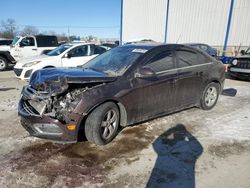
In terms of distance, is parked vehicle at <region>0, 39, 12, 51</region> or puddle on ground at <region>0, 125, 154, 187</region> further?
parked vehicle at <region>0, 39, 12, 51</region>

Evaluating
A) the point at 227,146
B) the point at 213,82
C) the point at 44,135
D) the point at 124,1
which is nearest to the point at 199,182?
the point at 227,146

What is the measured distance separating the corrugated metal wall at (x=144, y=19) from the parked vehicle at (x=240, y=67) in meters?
16.6

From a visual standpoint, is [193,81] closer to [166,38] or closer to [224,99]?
[224,99]

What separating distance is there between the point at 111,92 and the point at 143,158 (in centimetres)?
112

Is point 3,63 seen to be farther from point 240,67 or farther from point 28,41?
point 240,67

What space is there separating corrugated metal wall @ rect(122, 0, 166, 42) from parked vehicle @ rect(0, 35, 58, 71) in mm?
16318

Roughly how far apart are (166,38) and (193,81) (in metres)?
21.6

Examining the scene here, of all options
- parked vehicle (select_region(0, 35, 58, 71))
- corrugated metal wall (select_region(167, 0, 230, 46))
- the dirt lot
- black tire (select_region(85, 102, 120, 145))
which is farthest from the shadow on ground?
corrugated metal wall (select_region(167, 0, 230, 46))

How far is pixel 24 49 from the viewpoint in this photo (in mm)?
12492

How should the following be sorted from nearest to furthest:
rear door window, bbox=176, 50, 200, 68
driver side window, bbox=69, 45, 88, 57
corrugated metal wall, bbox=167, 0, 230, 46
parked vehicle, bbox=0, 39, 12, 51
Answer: rear door window, bbox=176, 50, 200, 68 → driver side window, bbox=69, 45, 88, 57 → parked vehicle, bbox=0, 39, 12, 51 → corrugated metal wall, bbox=167, 0, 230, 46

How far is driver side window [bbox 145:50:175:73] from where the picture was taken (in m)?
4.13

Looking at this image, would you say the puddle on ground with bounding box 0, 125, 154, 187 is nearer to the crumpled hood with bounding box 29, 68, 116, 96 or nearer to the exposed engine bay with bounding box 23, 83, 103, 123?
the exposed engine bay with bounding box 23, 83, 103, 123

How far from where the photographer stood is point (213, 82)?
547 centimetres

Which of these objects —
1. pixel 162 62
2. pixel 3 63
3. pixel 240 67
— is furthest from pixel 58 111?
pixel 3 63
